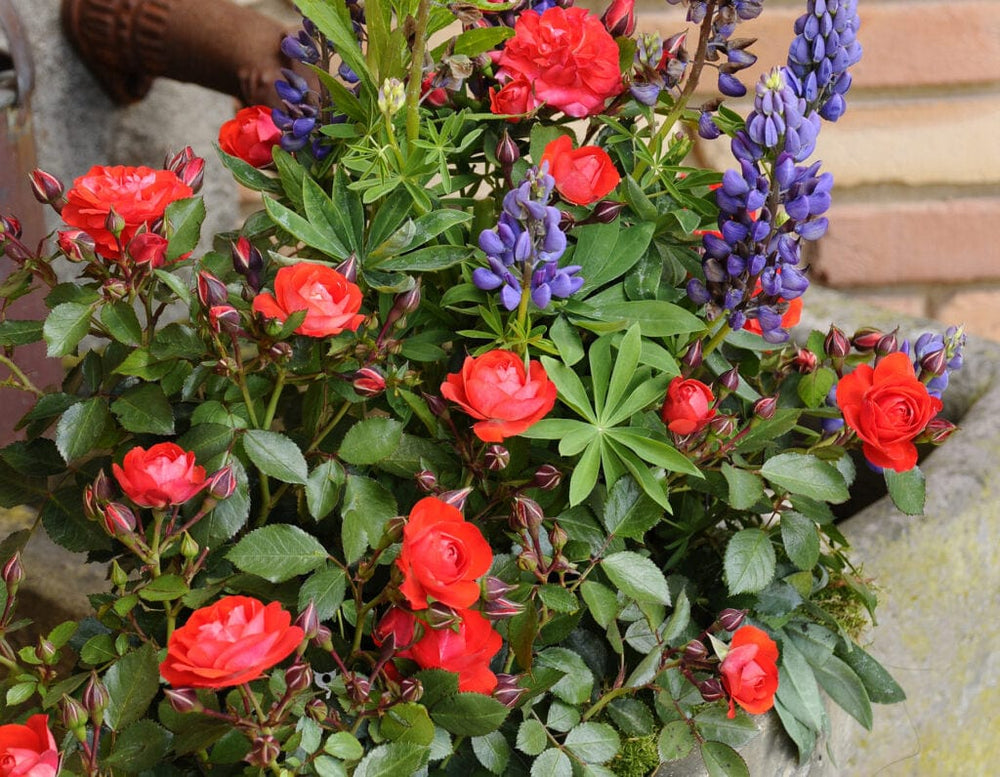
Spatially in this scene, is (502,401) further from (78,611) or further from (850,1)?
(78,611)

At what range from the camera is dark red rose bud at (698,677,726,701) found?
527 millimetres

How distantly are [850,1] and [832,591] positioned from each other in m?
0.36

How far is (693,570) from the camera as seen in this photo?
0.69 m

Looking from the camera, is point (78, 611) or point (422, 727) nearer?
point (422, 727)

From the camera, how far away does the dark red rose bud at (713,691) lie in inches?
20.8

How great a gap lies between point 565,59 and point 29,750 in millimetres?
413

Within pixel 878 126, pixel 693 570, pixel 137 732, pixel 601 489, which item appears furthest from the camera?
pixel 878 126

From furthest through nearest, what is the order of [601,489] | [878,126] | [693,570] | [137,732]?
1. [878,126]
2. [693,570]
3. [601,489]
4. [137,732]

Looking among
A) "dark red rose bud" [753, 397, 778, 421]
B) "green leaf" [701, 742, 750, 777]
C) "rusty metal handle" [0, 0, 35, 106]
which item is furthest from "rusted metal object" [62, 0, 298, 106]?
"green leaf" [701, 742, 750, 777]

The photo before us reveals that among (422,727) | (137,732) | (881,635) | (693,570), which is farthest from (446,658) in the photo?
(881,635)

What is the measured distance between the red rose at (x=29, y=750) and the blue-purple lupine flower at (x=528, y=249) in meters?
0.27

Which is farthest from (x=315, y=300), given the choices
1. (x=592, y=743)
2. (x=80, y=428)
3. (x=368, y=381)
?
(x=592, y=743)

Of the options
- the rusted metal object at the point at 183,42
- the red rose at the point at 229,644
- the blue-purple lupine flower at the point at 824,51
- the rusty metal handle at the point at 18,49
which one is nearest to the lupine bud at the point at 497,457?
the red rose at the point at 229,644

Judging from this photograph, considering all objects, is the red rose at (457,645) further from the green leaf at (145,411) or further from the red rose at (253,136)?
the red rose at (253,136)
